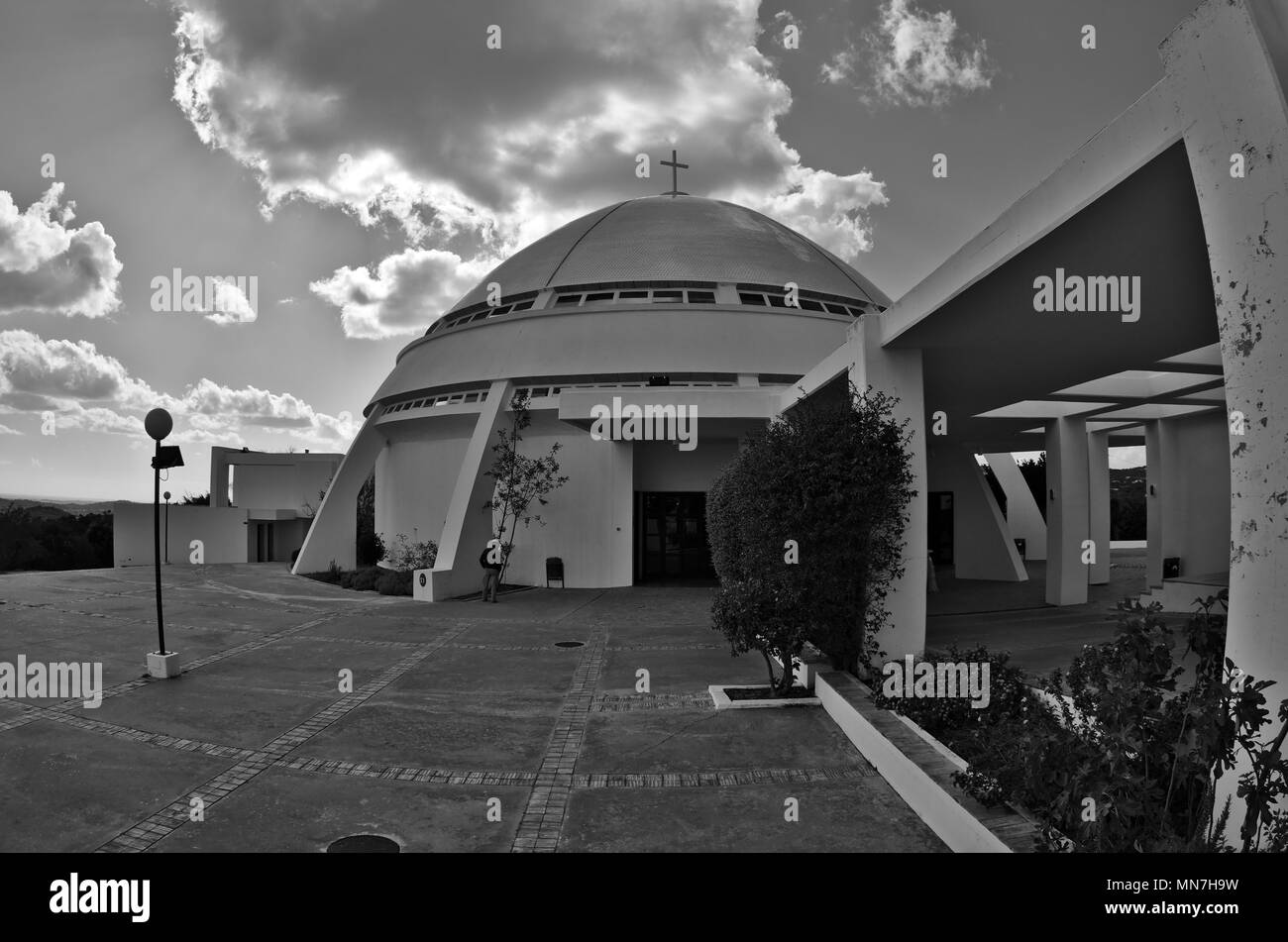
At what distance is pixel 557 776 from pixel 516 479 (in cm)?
1291

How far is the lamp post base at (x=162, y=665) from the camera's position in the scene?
966cm

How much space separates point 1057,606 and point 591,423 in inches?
433

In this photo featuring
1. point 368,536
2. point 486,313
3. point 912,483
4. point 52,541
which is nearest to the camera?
point 912,483

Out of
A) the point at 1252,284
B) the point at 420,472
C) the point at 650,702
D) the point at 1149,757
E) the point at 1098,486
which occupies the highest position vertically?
the point at 1252,284

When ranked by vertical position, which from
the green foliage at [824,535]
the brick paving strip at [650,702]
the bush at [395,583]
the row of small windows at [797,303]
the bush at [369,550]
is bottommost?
the brick paving strip at [650,702]

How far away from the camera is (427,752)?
6973 millimetres

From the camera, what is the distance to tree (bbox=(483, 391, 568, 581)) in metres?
18.8

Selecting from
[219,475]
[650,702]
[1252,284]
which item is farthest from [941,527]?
[219,475]

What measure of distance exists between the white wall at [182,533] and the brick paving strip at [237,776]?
2413 cm

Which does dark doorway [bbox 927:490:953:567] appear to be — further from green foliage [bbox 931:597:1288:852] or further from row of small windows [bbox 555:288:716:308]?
green foliage [bbox 931:597:1288:852]

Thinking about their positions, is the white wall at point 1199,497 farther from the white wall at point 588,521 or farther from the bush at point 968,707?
the white wall at point 588,521

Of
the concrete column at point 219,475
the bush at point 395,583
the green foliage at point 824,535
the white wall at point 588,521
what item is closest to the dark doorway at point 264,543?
the concrete column at point 219,475

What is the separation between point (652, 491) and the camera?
20969 millimetres

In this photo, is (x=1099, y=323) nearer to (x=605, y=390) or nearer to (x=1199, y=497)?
(x=1199, y=497)
